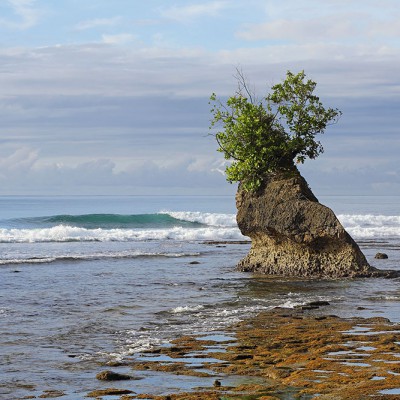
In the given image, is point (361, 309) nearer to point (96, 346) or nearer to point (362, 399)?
point (96, 346)

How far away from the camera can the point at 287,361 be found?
1391 cm

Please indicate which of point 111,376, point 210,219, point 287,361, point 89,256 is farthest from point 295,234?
point 210,219

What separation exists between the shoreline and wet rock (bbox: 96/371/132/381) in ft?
1.15

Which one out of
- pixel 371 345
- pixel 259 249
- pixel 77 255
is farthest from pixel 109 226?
pixel 371 345

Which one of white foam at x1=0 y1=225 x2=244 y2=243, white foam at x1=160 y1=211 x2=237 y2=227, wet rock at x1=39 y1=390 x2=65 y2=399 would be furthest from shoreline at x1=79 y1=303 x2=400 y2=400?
white foam at x1=160 y1=211 x2=237 y2=227

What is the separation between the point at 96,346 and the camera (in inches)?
643

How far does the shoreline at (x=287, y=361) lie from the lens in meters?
11.6

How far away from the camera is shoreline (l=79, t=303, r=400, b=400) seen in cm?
1159

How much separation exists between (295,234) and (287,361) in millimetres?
15198

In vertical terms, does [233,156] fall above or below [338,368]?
above

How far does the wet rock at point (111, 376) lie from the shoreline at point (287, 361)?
1.15 feet

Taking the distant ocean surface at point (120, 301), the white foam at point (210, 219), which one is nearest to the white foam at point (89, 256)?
the distant ocean surface at point (120, 301)

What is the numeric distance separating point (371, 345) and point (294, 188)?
15203 millimetres

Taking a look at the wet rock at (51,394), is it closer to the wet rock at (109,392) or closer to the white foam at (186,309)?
the wet rock at (109,392)
